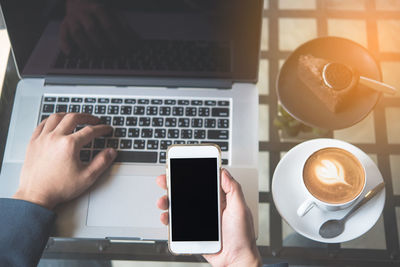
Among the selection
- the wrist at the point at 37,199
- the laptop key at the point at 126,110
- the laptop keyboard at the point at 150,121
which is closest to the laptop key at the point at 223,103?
the laptop keyboard at the point at 150,121

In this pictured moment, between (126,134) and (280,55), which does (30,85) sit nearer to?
(126,134)

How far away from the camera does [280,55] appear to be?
0.96 m

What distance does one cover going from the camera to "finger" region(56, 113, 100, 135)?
84 centimetres

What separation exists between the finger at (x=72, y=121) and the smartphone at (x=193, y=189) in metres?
0.23

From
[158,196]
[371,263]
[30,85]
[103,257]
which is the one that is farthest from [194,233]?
[30,85]

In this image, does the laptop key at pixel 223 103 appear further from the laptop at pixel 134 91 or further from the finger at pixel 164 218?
the finger at pixel 164 218

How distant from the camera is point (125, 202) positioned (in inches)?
32.6

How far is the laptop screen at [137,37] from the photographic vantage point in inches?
29.3

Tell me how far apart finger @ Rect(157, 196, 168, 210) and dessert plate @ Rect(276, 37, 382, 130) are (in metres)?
0.32

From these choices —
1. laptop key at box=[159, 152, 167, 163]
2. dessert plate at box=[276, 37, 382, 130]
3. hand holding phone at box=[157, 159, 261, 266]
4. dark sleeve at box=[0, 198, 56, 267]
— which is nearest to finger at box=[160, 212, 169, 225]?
hand holding phone at box=[157, 159, 261, 266]

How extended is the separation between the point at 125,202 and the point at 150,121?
192 mm

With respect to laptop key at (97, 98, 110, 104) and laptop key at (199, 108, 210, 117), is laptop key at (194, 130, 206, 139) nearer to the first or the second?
laptop key at (199, 108, 210, 117)

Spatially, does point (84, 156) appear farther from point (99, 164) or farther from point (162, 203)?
point (162, 203)

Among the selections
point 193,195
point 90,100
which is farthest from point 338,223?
point 90,100
